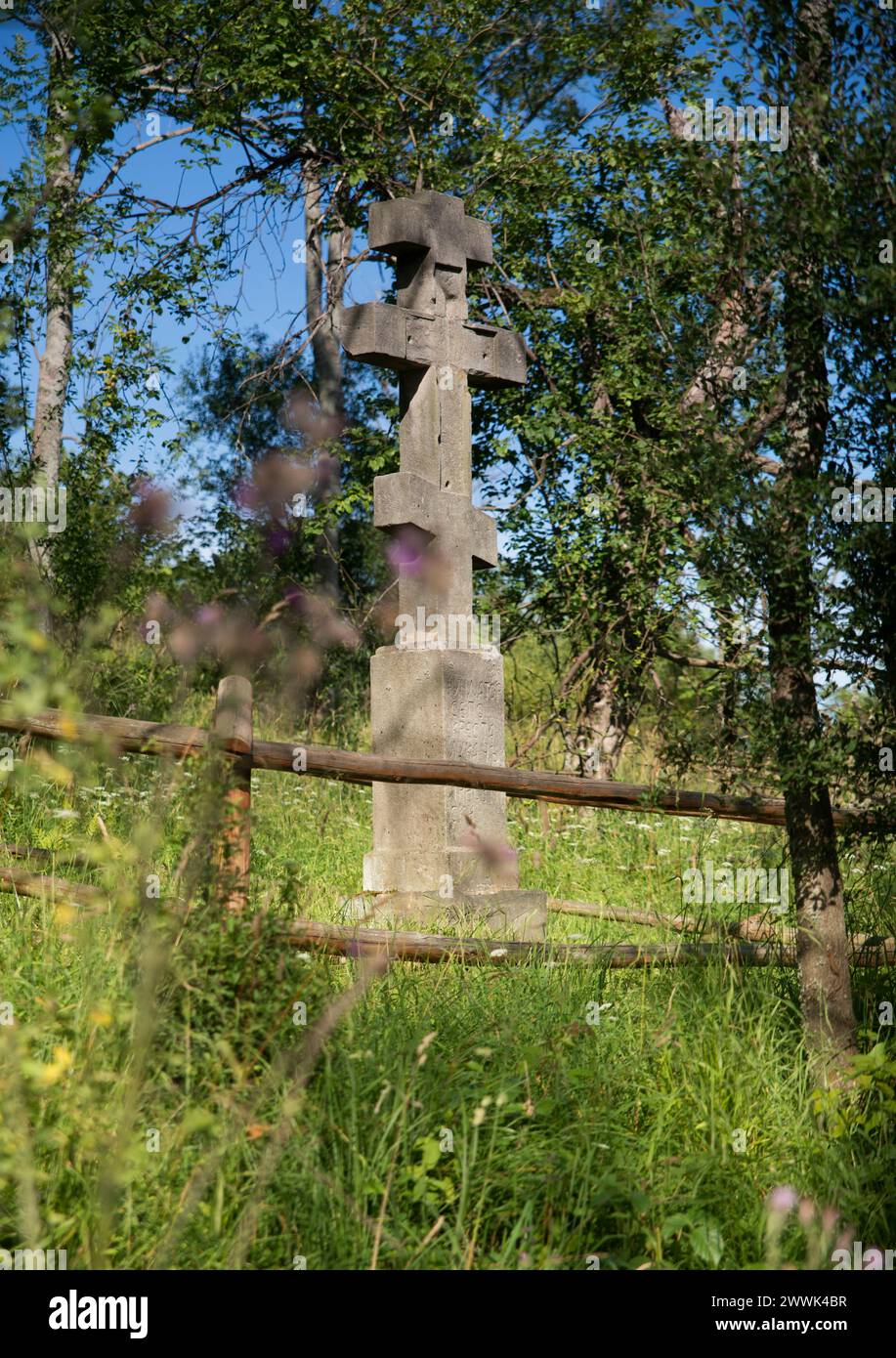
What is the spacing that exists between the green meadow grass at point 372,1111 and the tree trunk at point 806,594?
0.66 feet

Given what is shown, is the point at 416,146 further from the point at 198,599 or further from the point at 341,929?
the point at 341,929

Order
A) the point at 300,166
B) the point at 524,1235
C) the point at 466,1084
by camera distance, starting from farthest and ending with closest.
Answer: the point at 300,166 < the point at 466,1084 < the point at 524,1235

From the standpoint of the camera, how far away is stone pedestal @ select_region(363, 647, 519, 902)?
19.3ft

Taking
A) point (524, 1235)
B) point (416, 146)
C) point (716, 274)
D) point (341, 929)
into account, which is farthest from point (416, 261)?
point (524, 1235)

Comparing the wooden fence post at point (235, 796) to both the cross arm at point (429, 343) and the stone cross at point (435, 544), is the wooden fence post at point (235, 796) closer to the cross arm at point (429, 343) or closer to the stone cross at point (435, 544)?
the stone cross at point (435, 544)

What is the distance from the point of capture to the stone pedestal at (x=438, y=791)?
5895 mm

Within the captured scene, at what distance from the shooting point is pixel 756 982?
4.48m

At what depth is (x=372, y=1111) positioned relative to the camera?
10.2 ft

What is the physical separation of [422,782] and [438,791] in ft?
2.76

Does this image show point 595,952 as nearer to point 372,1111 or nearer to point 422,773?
point 422,773

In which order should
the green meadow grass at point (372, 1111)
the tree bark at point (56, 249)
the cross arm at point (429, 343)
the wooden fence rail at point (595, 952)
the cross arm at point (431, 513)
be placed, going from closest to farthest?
the green meadow grass at point (372, 1111)
the wooden fence rail at point (595, 952)
the cross arm at point (429, 343)
the cross arm at point (431, 513)
the tree bark at point (56, 249)

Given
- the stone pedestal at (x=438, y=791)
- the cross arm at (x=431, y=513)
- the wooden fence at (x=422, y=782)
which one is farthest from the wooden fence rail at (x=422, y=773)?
the cross arm at (x=431, y=513)

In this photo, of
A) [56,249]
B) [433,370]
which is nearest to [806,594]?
[433,370]

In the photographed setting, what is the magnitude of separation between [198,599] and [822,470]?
901cm
